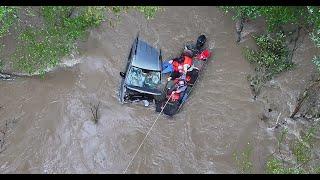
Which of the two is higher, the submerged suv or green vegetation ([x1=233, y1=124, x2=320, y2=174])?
the submerged suv

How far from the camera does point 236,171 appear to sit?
15.1 metres

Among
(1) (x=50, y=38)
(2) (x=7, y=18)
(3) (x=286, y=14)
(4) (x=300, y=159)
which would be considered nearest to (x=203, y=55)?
(3) (x=286, y=14)

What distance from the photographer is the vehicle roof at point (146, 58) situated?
1638 cm

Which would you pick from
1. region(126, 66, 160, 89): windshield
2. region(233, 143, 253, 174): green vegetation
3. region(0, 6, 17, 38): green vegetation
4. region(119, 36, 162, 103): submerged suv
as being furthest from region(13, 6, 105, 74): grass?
region(233, 143, 253, 174): green vegetation

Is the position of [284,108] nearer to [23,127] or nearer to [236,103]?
[236,103]

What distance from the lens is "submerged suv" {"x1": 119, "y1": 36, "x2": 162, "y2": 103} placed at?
634 inches

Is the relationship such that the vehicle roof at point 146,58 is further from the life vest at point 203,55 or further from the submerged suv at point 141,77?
the life vest at point 203,55

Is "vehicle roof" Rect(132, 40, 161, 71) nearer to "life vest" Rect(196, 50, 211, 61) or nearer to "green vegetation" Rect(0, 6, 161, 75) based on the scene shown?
"green vegetation" Rect(0, 6, 161, 75)

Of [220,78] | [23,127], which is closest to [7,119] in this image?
[23,127]

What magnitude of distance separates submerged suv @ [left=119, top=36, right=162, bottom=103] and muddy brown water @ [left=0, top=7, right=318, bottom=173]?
1.62 feet

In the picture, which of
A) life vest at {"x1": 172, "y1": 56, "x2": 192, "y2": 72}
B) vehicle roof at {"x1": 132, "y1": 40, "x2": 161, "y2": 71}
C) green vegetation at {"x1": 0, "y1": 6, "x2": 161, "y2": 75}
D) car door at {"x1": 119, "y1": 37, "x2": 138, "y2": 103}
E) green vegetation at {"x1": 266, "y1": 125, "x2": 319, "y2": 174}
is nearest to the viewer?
green vegetation at {"x1": 266, "y1": 125, "x2": 319, "y2": 174}

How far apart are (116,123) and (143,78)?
1716mm

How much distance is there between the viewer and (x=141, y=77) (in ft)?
53.9
